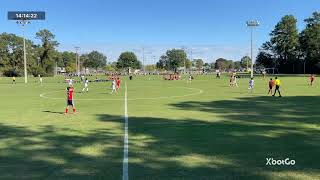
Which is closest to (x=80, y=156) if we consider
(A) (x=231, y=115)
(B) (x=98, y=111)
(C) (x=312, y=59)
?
(A) (x=231, y=115)

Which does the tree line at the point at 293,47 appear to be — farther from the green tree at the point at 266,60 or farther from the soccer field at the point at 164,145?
the soccer field at the point at 164,145

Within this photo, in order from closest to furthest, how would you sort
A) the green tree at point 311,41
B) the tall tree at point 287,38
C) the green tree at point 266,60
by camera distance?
the green tree at point 311,41 < the tall tree at point 287,38 < the green tree at point 266,60

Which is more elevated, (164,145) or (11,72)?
(11,72)

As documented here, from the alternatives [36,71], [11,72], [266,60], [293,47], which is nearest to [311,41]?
[293,47]

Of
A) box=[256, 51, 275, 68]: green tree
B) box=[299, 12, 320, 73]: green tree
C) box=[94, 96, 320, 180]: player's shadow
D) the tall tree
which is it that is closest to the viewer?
box=[94, 96, 320, 180]: player's shadow

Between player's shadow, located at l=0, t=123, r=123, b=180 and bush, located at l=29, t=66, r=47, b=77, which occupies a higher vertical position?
bush, located at l=29, t=66, r=47, b=77

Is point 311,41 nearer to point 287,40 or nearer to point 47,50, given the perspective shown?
point 287,40

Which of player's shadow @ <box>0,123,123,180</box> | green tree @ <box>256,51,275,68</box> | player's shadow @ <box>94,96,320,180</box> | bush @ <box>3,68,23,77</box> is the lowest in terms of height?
player's shadow @ <box>0,123,123,180</box>

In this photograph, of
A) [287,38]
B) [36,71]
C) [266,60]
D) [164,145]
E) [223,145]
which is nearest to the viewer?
[223,145]

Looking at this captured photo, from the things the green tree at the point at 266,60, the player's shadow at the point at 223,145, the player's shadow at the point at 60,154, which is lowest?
the player's shadow at the point at 60,154

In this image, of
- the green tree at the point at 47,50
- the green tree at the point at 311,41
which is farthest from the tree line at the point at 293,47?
the green tree at the point at 47,50

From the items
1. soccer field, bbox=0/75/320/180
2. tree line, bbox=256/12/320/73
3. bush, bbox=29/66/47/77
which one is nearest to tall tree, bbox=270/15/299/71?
tree line, bbox=256/12/320/73

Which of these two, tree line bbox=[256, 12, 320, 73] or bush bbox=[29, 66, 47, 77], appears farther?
bush bbox=[29, 66, 47, 77]

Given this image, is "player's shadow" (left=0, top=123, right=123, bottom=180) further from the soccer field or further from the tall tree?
the tall tree
